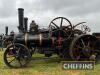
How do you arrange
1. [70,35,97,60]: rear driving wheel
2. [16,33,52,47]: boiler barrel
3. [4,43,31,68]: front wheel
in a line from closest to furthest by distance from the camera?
[4,43,31,68]: front wheel → [70,35,97,60]: rear driving wheel → [16,33,52,47]: boiler barrel

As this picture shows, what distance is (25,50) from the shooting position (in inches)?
520

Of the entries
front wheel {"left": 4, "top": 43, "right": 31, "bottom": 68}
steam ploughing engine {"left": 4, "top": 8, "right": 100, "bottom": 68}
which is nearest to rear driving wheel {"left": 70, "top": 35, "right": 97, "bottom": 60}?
steam ploughing engine {"left": 4, "top": 8, "right": 100, "bottom": 68}

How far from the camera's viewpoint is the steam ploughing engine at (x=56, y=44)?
13.3m

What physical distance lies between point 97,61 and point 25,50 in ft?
10.2

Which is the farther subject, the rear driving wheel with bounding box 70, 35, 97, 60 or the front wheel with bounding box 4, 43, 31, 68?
the rear driving wheel with bounding box 70, 35, 97, 60

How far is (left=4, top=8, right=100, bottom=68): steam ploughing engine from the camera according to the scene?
13312mm

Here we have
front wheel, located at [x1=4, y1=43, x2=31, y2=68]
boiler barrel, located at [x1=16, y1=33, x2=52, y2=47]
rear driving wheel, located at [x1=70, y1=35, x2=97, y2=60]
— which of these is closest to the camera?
front wheel, located at [x1=4, y1=43, x2=31, y2=68]

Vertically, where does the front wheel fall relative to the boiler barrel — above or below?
below

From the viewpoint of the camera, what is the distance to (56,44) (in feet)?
45.3

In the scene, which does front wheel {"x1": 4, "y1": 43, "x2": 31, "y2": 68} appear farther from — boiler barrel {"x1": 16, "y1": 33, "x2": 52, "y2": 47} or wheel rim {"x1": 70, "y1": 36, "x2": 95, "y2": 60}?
wheel rim {"x1": 70, "y1": 36, "x2": 95, "y2": 60}

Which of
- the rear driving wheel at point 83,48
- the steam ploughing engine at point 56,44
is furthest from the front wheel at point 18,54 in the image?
the rear driving wheel at point 83,48

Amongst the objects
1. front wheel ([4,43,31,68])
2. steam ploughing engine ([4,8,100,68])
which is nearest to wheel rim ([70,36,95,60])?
steam ploughing engine ([4,8,100,68])

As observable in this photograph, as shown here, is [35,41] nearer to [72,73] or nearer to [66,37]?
[66,37]

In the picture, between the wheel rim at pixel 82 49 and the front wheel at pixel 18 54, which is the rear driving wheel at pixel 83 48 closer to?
the wheel rim at pixel 82 49
